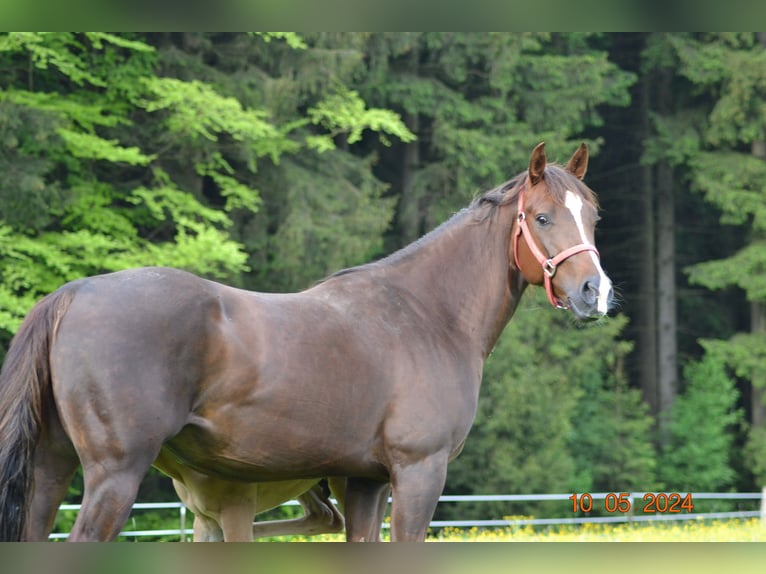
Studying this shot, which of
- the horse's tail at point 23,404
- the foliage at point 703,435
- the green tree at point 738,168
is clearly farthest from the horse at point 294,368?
the foliage at point 703,435

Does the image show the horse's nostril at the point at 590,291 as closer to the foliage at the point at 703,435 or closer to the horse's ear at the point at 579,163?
the horse's ear at the point at 579,163

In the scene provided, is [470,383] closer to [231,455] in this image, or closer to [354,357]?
[354,357]

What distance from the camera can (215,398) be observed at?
410cm

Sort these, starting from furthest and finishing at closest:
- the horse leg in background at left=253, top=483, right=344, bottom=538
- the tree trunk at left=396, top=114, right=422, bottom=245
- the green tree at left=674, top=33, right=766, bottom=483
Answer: the green tree at left=674, top=33, right=766, bottom=483 < the tree trunk at left=396, top=114, right=422, bottom=245 < the horse leg in background at left=253, top=483, right=344, bottom=538

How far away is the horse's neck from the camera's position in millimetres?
5023

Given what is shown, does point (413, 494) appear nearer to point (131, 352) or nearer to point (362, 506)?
point (362, 506)

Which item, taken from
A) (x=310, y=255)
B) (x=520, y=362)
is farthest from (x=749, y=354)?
(x=310, y=255)

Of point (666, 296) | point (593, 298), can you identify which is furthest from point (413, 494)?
point (666, 296)

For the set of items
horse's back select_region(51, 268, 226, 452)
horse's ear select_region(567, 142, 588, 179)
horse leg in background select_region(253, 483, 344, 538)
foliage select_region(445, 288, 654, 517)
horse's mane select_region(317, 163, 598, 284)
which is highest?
foliage select_region(445, 288, 654, 517)

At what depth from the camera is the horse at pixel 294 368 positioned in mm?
3861

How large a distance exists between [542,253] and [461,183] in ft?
52.8

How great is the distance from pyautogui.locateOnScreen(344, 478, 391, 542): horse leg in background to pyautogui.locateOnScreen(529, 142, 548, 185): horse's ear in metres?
1.69

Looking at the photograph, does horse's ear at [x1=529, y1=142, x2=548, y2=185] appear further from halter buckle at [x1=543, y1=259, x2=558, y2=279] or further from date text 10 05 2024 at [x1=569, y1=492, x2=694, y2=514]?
date text 10 05 2024 at [x1=569, y1=492, x2=694, y2=514]

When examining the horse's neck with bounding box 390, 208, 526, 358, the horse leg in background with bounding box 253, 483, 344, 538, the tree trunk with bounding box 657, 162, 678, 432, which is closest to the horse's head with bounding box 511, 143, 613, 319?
the horse's neck with bounding box 390, 208, 526, 358
